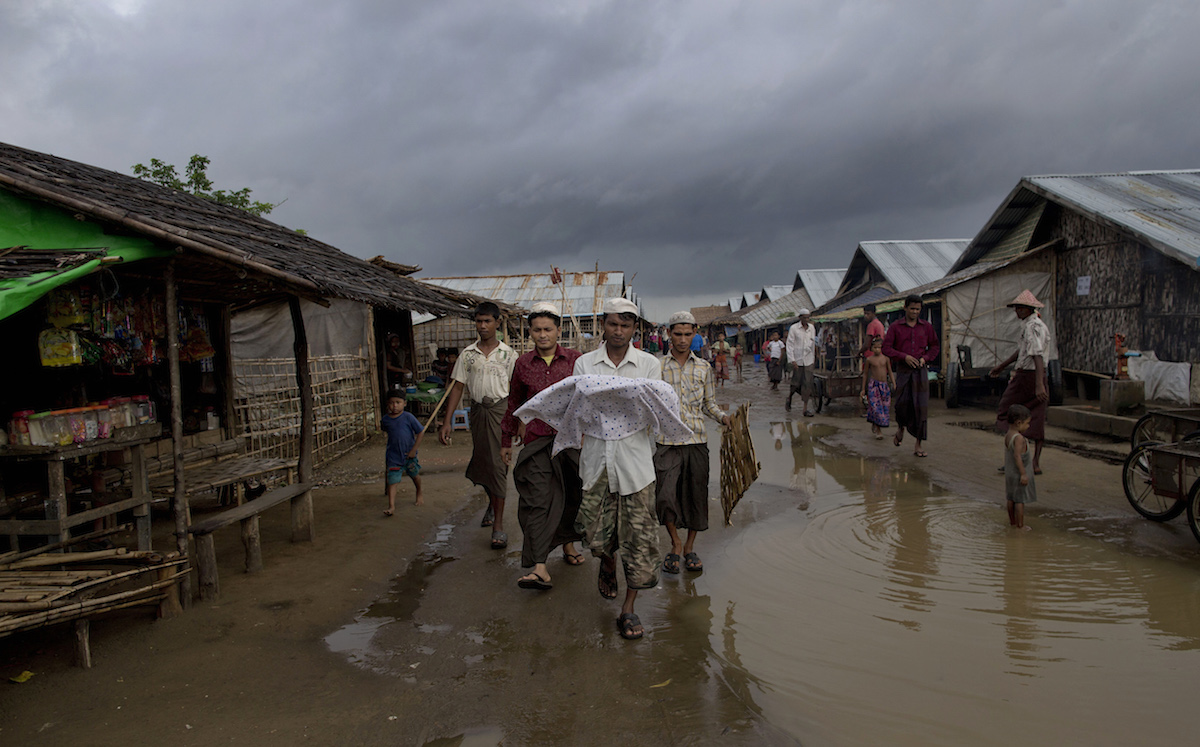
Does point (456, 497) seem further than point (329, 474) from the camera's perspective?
No

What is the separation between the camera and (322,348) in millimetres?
13352

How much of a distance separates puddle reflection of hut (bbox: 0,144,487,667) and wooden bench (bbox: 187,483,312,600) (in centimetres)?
2

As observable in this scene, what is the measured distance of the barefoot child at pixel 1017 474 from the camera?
18.0 ft

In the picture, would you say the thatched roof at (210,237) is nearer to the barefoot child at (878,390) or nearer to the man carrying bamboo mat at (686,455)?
the man carrying bamboo mat at (686,455)

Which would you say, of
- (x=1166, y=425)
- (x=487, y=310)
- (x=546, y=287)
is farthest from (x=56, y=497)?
(x=546, y=287)

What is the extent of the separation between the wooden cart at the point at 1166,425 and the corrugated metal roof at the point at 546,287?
1865 centimetres

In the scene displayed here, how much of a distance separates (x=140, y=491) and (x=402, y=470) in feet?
8.28

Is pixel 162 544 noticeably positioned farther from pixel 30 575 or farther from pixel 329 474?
pixel 329 474

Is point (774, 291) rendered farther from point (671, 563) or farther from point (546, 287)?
point (671, 563)

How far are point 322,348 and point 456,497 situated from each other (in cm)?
710

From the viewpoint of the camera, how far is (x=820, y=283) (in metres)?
31.5

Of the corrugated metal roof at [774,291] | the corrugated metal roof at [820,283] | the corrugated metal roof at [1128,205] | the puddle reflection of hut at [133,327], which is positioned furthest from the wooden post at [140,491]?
the corrugated metal roof at [774,291]

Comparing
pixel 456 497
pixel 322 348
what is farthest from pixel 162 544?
pixel 322 348

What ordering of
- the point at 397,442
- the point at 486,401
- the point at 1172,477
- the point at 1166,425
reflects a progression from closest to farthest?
1. the point at 1172,477
2. the point at 486,401
3. the point at 1166,425
4. the point at 397,442
